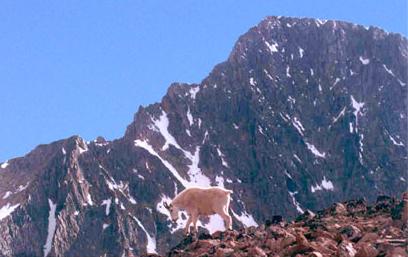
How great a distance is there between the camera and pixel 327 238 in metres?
24.1

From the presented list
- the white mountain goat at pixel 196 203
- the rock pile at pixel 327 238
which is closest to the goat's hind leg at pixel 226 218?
the white mountain goat at pixel 196 203

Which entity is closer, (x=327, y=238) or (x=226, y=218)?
(x=327, y=238)

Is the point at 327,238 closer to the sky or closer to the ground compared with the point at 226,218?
closer to the ground

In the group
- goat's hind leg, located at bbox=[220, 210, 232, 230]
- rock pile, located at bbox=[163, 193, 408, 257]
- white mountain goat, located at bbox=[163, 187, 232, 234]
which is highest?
white mountain goat, located at bbox=[163, 187, 232, 234]

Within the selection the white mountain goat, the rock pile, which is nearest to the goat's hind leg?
the white mountain goat

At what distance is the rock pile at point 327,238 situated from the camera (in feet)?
71.5

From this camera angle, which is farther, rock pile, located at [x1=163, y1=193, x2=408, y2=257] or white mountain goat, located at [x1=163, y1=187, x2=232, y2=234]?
white mountain goat, located at [x1=163, y1=187, x2=232, y2=234]

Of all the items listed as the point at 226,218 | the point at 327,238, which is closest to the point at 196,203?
the point at 226,218

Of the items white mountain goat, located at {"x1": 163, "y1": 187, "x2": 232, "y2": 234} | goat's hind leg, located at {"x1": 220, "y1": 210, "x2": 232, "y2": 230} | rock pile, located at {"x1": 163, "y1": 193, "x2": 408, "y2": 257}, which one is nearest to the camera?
rock pile, located at {"x1": 163, "y1": 193, "x2": 408, "y2": 257}

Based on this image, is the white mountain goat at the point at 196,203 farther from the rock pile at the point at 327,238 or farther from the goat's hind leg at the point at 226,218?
the rock pile at the point at 327,238

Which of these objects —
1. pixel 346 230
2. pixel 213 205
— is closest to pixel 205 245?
pixel 346 230

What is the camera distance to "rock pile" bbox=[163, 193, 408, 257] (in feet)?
71.5

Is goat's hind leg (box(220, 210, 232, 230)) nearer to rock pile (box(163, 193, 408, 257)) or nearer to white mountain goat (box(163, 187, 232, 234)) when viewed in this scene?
white mountain goat (box(163, 187, 232, 234))

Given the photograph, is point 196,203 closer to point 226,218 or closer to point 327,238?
point 226,218
